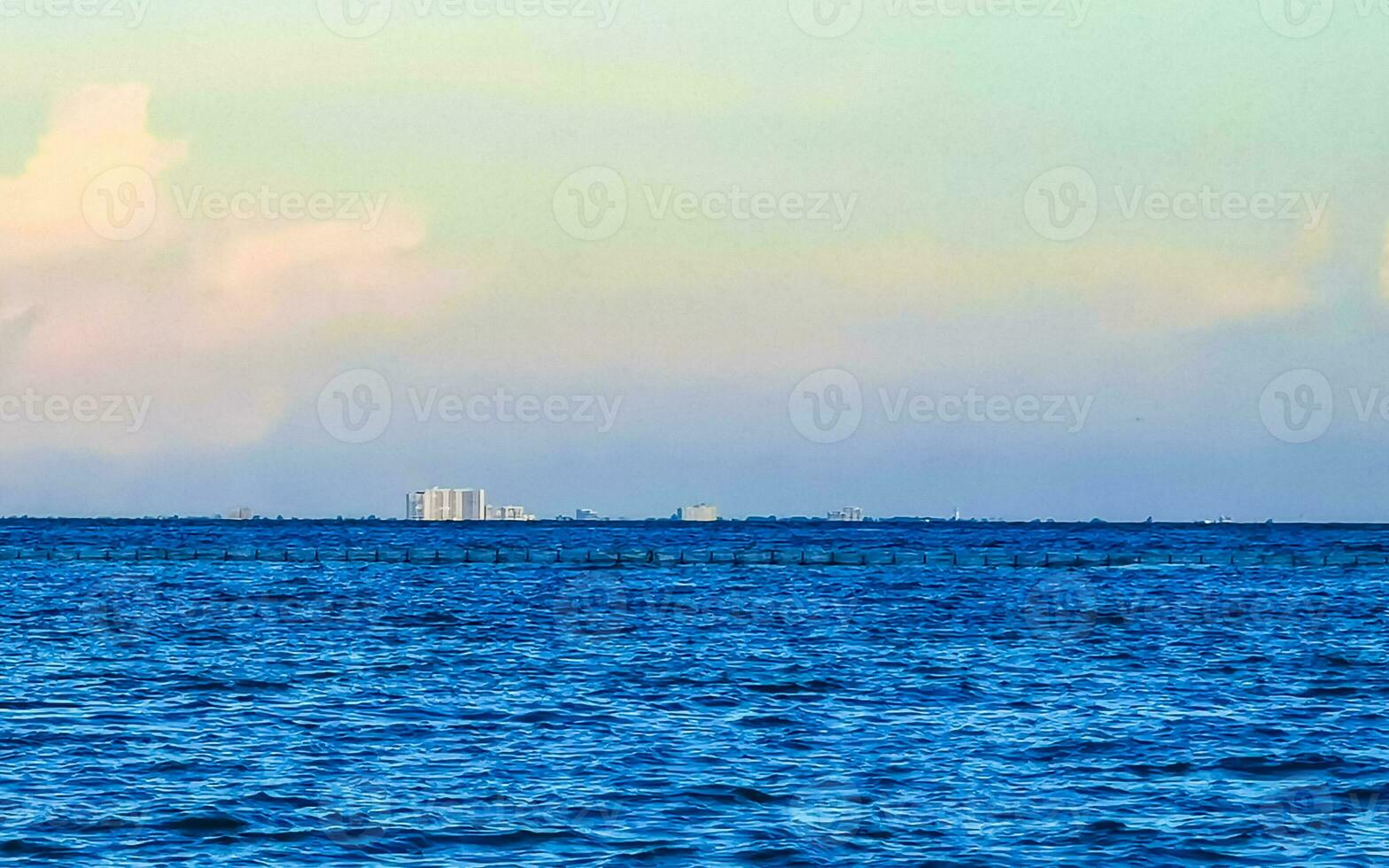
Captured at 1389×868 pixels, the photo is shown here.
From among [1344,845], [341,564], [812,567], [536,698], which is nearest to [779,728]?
[536,698]

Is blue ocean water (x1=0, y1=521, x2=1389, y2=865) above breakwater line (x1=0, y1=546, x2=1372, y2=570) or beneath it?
beneath

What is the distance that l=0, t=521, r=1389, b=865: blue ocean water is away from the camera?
2473cm

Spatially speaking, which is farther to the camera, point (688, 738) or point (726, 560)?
point (726, 560)

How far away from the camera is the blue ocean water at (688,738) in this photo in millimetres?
24734

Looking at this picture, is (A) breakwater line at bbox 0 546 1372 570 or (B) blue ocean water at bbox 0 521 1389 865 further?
(A) breakwater line at bbox 0 546 1372 570

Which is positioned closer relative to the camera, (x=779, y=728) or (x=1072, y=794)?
(x=1072, y=794)

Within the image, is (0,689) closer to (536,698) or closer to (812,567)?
(536,698)

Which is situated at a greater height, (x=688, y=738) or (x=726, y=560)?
(x=726, y=560)

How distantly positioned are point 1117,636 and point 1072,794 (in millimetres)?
35543

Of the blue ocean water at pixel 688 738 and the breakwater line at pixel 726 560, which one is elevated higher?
the breakwater line at pixel 726 560

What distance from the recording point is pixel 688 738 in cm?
3434

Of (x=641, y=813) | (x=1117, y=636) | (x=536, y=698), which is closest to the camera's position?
(x=641, y=813)

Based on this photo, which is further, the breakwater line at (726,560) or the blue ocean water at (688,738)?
the breakwater line at (726,560)

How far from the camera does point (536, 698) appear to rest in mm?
40688
